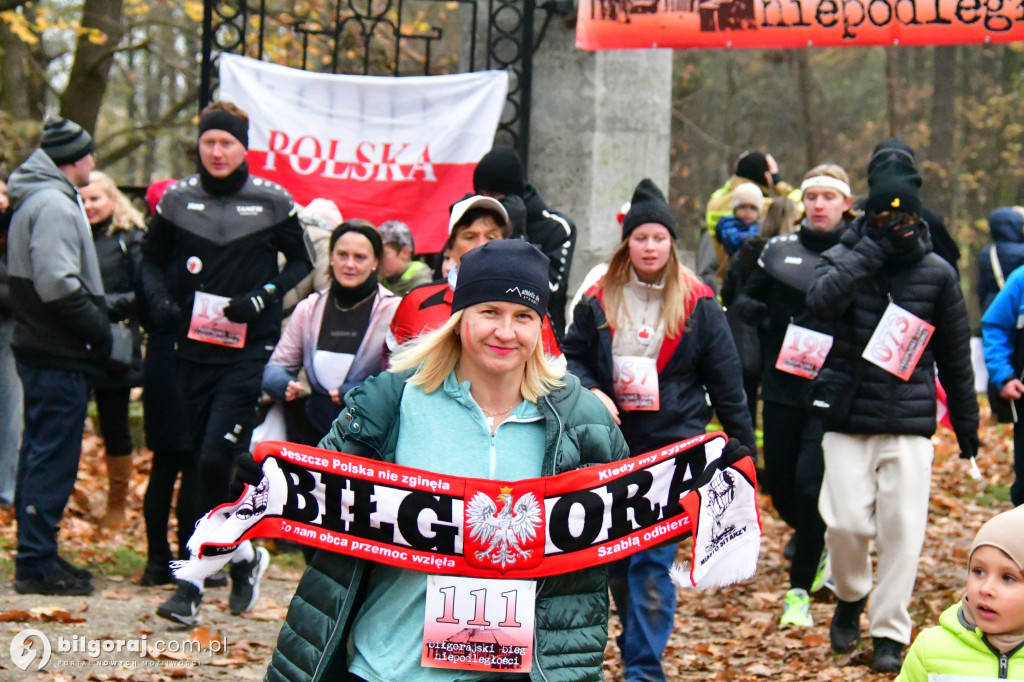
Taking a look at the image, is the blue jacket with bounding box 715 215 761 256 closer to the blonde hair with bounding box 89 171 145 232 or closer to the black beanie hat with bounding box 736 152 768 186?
the black beanie hat with bounding box 736 152 768 186

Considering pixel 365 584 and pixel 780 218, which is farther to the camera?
pixel 780 218

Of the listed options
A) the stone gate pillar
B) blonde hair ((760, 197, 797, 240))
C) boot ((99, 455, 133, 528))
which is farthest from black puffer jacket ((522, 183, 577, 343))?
boot ((99, 455, 133, 528))

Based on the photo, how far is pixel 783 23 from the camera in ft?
33.9

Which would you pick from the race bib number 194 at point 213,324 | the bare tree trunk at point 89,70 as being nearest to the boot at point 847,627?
the race bib number 194 at point 213,324

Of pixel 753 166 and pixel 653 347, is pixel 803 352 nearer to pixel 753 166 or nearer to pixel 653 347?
pixel 653 347

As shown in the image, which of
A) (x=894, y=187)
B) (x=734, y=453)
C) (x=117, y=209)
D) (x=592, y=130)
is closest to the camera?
(x=734, y=453)

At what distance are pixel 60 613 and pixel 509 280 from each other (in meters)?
4.00

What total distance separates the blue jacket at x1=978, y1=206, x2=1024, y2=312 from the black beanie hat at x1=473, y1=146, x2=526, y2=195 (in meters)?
6.40

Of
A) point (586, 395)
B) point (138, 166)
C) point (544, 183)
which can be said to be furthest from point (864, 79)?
point (586, 395)

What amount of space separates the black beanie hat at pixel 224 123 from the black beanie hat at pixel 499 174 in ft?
4.14

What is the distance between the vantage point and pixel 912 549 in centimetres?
686

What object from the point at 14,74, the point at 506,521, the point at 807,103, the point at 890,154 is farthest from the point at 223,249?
the point at 807,103

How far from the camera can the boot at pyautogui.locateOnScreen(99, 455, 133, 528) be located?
31.3ft

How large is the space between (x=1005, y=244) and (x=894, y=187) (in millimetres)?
6361
